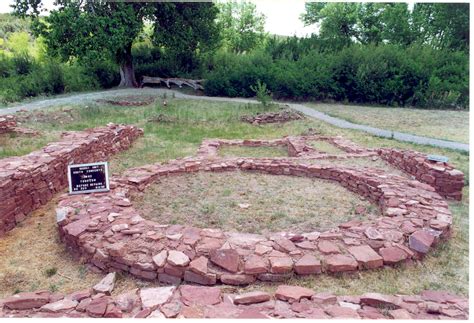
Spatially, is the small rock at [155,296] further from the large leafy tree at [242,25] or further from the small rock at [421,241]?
the large leafy tree at [242,25]

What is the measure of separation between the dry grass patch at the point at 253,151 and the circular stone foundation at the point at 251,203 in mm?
1666

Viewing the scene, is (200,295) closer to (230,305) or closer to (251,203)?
(230,305)

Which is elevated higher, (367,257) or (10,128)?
(10,128)

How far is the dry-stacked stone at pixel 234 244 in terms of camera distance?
122 inches

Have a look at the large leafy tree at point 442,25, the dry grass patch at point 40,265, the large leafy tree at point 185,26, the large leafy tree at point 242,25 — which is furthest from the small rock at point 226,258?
the large leafy tree at point 242,25

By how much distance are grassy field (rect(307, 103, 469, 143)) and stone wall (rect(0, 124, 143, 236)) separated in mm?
7546

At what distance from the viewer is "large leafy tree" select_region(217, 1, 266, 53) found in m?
32.6

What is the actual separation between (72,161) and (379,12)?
24.8 meters

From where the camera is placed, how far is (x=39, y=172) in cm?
491

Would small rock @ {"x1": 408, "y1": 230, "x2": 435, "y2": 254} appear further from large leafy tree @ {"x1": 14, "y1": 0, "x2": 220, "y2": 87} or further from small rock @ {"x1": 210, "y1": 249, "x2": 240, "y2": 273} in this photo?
large leafy tree @ {"x1": 14, "y1": 0, "x2": 220, "y2": 87}

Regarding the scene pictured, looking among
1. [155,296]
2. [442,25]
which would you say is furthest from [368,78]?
[155,296]

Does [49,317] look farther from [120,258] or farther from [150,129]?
[150,129]

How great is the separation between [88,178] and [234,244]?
91.0 inches

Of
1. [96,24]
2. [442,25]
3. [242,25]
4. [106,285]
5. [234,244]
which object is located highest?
[242,25]
